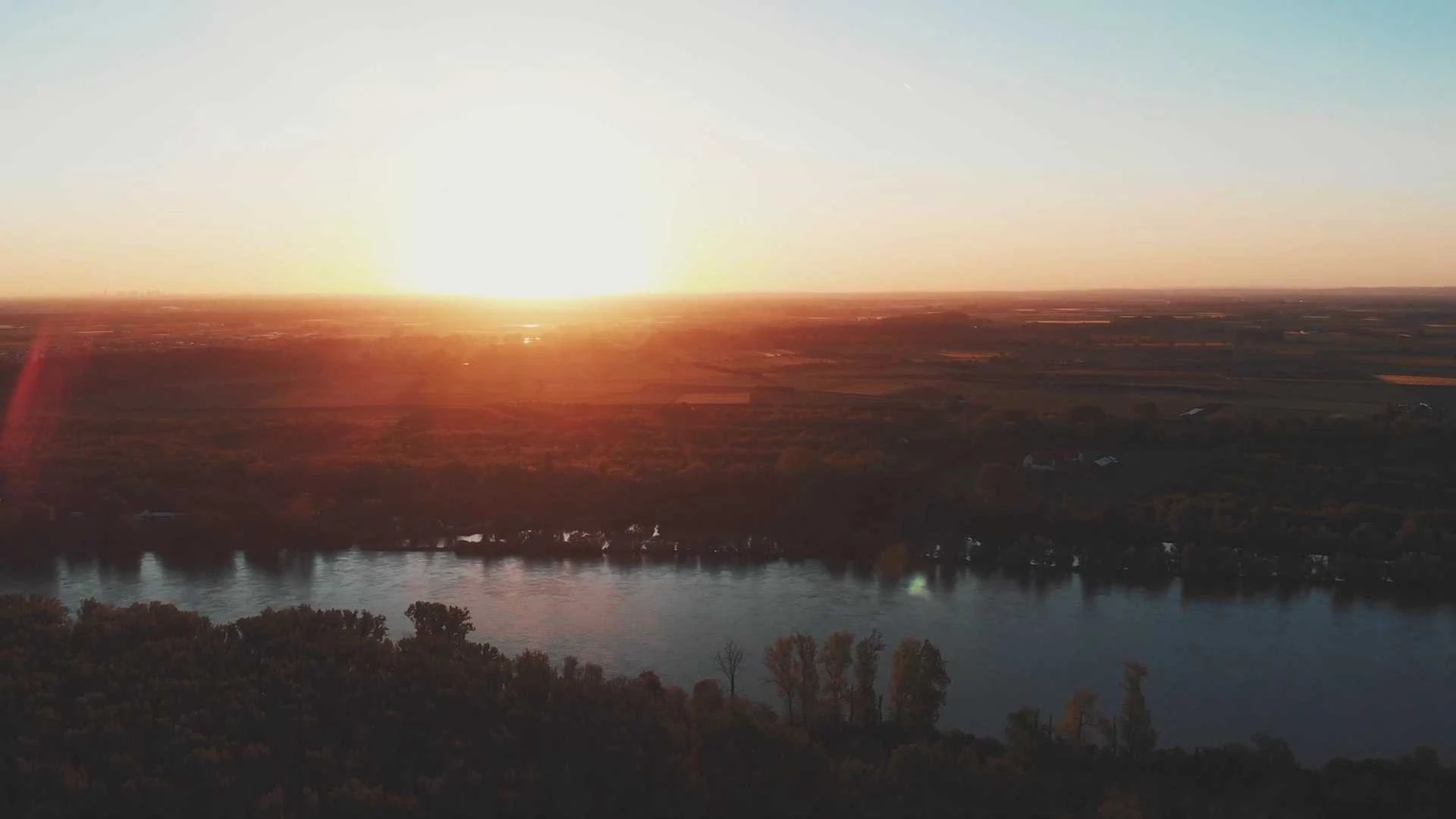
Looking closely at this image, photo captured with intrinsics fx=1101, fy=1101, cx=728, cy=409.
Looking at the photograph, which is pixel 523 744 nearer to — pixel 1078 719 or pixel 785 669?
pixel 785 669

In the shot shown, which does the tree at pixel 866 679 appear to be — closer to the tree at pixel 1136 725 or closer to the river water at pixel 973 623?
the river water at pixel 973 623

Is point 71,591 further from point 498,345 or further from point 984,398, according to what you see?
point 498,345

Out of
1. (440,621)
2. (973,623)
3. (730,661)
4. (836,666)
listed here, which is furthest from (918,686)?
(440,621)

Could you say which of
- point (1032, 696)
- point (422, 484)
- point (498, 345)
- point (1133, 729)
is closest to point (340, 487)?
point (422, 484)

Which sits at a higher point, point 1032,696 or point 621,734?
point 621,734

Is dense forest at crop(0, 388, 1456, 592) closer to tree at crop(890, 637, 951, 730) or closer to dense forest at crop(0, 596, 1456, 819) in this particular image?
tree at crop(890, 637, 951, 730)

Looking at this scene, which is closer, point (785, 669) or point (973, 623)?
point (785, 669)

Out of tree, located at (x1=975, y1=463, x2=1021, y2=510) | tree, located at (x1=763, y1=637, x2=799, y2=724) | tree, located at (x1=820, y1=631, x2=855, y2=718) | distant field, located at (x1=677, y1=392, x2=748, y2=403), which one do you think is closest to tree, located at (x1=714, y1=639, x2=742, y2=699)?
tree, located at (x1=763, y1=637, x2=799, y2=724)
